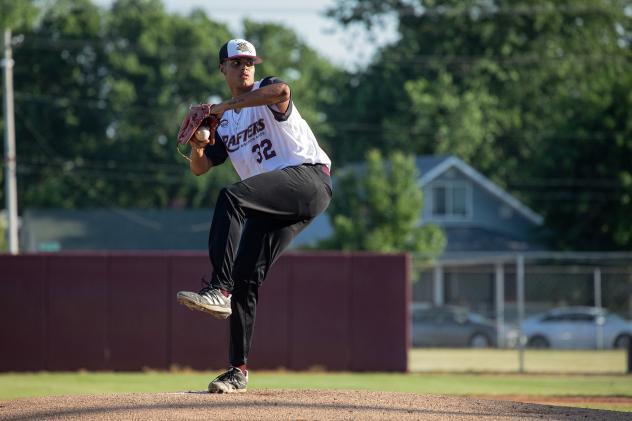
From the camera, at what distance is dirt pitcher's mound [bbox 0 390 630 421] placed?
6316 millimetres

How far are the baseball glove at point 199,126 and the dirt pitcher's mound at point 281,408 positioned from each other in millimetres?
1696

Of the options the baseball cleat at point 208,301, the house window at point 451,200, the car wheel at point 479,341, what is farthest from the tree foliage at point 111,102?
the baseball cleat at point 208,301

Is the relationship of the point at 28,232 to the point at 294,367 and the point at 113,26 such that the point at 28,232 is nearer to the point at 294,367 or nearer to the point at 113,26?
the point at 113,26

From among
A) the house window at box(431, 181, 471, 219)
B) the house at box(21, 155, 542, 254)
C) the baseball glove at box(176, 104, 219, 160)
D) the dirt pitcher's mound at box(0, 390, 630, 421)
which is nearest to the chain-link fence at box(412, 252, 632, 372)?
the house at box(21, 155, 542, 254)

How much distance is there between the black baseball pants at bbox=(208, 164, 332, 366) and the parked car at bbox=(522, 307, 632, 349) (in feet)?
62.6

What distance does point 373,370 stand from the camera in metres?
19.2

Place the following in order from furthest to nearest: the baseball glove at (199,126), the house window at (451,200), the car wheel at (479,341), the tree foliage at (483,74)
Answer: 1. the tree foliage at (483,74)
2. the house window at (451,200)
3. the car wheel at (479,341)
4. the baseball glove at (199,126)

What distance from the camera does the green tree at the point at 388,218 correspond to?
30.8 meters

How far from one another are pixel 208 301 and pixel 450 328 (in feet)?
66.1

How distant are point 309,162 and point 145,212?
36.8 meters

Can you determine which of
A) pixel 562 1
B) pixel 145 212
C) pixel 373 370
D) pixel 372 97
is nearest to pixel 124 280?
pixel 373 370

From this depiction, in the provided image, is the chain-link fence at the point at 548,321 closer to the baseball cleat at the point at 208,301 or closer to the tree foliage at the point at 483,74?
the tree foliage at the point at 483,74

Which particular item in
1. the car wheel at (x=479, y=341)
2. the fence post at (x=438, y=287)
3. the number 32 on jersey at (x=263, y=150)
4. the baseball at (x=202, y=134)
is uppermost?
the baseball at (x=202, y=134)

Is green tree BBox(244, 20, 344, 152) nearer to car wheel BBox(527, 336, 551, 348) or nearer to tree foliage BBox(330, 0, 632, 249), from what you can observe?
tree foliage BBox(330, 0, 632, 249)
